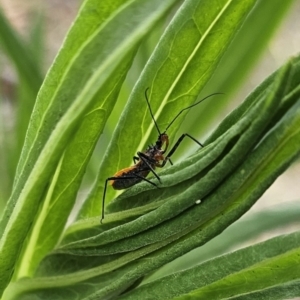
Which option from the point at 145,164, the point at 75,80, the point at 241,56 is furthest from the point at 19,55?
the point at 75,80

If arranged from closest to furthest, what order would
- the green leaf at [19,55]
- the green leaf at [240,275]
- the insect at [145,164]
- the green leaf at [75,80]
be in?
the green leaf at [75,80], the green leaf at [240,275], the insect at [145,164], the green leaf at [19,55]

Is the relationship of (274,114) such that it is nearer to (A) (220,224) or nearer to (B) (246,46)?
(A) (220,224)

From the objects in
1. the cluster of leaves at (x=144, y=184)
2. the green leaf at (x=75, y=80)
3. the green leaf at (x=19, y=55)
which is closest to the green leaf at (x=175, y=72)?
the cluster of leaves at (x=144, y=184)

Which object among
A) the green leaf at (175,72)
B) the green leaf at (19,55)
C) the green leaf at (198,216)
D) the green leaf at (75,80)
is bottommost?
the green leaf at (198,216)

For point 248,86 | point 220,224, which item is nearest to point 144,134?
point 220,224

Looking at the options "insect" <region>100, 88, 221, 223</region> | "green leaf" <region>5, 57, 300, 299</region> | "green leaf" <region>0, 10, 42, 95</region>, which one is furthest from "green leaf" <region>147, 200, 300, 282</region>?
"green leaf" <region>0, 10, 42, 95</region>

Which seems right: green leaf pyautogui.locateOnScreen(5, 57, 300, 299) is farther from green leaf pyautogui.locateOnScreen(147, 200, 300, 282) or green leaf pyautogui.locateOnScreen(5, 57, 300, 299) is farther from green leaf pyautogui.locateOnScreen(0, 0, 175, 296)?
green leaf pyautogui.locateOnScreen(147, 200, 300, 282)

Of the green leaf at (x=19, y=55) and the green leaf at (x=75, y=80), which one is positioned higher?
the green leaf at (x=19, y=55)

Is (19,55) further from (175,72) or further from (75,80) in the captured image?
(75,80)

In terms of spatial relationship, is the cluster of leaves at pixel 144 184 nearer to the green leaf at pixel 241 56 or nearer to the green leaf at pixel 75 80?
the green leaf at pixel 75 80
